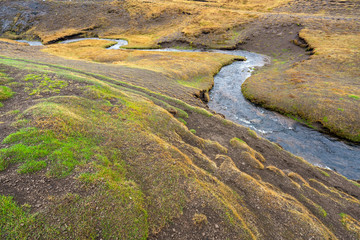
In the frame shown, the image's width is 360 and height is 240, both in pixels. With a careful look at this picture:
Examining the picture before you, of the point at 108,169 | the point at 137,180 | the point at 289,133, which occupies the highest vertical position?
the point at 108,169

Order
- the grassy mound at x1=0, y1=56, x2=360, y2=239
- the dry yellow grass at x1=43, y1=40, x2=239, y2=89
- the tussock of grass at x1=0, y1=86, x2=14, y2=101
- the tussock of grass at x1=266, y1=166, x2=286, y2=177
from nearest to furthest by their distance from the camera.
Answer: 1. the grassy mound at x1=0, y1=56, x2=360, y2=239
2. the tussock of grass at x1=266, y1=166, x2=286, y2=177
3. the tussock of grass at x1=0, y1=86, x2=14, y2=101
4. the dry yellow grass at x1=43, y1=40, x2=239, y2=89

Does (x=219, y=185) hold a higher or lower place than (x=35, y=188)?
lower

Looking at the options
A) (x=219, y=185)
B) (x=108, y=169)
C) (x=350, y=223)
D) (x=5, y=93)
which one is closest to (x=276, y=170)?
(x=350, y=223)

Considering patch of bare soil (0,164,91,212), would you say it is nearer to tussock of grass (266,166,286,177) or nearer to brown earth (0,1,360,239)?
brown earth (0,1,360,239)

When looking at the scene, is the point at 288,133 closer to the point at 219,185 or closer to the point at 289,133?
the point at 289,133

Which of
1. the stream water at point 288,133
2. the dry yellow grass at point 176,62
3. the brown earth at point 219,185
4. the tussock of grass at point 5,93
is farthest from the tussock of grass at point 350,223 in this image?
the tussock of grass at point 5,93

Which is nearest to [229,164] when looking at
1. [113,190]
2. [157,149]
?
[157,149]

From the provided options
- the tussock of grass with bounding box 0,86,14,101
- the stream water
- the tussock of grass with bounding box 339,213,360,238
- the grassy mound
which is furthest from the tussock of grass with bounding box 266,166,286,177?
the tussock of grass with bounding box 0,86,14,101

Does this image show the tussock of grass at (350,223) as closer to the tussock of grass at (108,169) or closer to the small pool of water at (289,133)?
the tussock of grass at (108,169)
